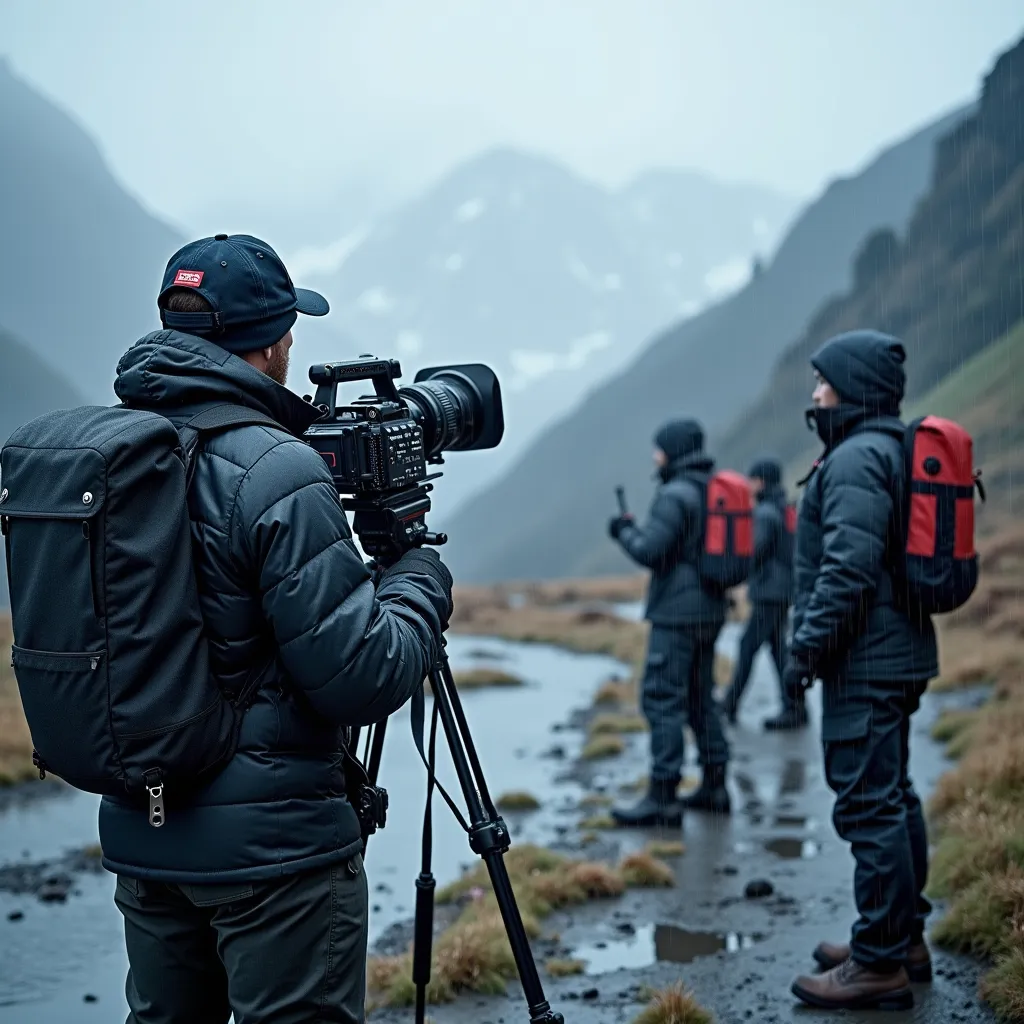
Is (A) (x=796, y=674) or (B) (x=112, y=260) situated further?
(B) (x=112, y=260)

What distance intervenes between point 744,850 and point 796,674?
286 centimetres

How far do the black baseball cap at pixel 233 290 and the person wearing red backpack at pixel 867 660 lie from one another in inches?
101

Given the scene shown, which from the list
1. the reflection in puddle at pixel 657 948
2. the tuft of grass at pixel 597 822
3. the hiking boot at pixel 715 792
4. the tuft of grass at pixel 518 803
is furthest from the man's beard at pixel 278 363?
the tuft of grass at pixel 518 803

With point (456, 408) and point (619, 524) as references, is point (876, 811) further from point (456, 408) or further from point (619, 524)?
point (619, 524)

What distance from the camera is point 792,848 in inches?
287

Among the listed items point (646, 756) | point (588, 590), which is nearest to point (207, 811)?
point (646, 756)

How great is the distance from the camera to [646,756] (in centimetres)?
1053

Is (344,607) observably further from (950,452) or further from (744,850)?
(744,850)

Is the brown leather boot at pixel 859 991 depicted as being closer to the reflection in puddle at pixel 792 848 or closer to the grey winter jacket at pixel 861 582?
the grey winter jacket at pixel 861 582

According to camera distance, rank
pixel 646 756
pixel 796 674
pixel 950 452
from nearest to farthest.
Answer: pixel 950 452, pixel 796 674, pixel 646 756

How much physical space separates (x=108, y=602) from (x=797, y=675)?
124 inches

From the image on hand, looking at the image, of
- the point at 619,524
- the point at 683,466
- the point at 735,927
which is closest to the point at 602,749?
the point at 619,524

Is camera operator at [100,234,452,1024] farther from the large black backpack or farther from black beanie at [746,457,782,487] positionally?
black beanie at [746,457,782,487]

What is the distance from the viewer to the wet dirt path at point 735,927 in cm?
483
